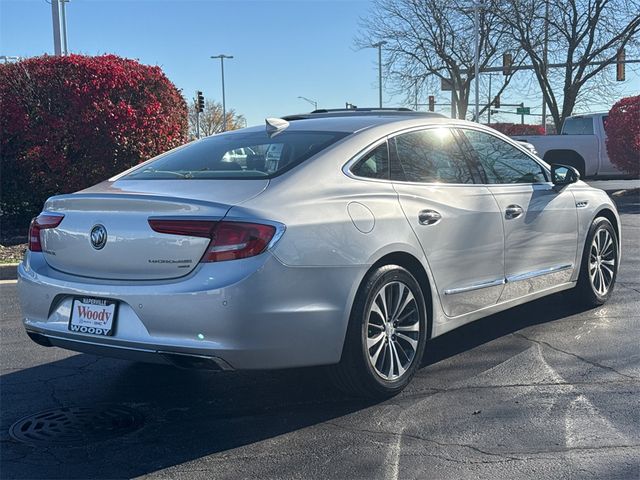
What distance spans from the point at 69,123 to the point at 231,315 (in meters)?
8.03

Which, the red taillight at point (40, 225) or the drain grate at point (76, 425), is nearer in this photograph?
the drain grate at point (76, 425)

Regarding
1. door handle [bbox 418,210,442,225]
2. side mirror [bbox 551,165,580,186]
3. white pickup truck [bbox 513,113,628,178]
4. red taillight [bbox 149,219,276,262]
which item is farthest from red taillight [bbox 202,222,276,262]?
white pickup truck [bbox 513,113,628,178]

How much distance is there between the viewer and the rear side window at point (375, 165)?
417 cm

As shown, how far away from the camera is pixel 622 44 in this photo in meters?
24.9

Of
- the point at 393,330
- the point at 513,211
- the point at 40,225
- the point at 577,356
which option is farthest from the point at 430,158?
the point at 40,225

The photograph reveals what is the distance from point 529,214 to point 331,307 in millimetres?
2175

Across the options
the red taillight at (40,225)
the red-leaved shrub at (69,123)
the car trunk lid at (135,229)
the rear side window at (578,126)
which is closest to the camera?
the car trunk lid at (135,229)

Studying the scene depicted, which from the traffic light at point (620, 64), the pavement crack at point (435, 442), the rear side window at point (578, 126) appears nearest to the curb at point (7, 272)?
the pavement crack at point (435, 442)

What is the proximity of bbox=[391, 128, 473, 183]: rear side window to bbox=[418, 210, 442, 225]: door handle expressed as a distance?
0.75ft

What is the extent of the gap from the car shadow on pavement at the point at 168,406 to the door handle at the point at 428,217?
3.46 ft

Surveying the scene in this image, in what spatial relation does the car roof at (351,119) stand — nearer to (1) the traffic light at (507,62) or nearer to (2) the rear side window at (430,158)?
(2) the rear side window at (430,158)

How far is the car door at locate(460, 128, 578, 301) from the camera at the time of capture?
5.03 meters

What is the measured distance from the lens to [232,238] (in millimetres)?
3428

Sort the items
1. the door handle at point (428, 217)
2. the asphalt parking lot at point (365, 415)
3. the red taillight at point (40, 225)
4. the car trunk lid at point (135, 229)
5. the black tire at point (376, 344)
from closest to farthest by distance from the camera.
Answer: the asphalt parking lot at point (365, 415) < the car trunk lid at point (135, 229) < the black tire at point (376, 344) < the red taillight at point (40, 225) < the door handle at point (428, 217)
